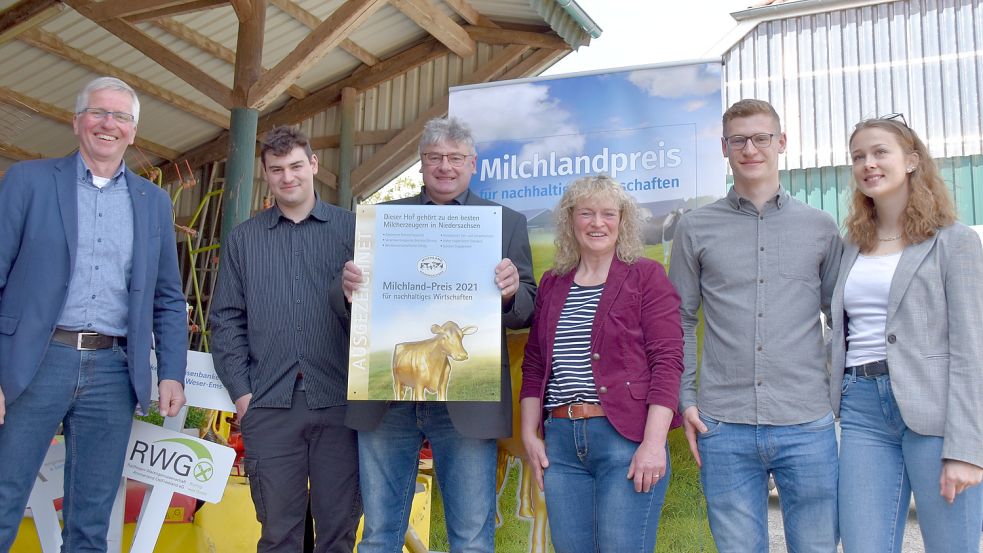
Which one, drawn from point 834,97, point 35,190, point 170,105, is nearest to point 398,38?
point 170,105

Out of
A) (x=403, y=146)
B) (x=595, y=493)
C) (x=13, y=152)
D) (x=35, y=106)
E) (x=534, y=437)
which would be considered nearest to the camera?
(x=595, y=493)

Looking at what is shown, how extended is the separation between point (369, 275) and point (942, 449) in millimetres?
1621

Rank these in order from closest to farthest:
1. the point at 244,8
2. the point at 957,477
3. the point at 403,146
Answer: the point at 957,477, the point at 244,8, the point at 403,146

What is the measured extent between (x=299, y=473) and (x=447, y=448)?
48cm

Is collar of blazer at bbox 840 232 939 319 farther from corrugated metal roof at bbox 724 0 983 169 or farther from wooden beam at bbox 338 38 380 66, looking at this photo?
wooden beam at bbox 338 38 380 66

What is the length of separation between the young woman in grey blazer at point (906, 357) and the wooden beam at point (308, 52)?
5116mm

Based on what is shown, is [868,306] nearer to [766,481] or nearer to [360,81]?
[766,481]

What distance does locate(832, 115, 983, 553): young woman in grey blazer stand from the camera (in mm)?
1967

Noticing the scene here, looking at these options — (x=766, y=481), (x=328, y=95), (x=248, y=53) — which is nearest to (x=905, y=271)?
(x=766, y=481)

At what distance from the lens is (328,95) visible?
1142cm

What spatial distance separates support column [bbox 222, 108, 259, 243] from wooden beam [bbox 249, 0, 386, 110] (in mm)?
157

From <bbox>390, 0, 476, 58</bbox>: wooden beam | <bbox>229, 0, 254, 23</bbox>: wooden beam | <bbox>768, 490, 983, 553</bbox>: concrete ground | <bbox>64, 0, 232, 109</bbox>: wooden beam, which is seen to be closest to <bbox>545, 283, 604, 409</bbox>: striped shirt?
<bbox>768, 490, 983, 553</bbox>: concrete ground

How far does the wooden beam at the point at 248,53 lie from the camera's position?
646cm

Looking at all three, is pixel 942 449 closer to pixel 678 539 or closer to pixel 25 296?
pixel 678 539
